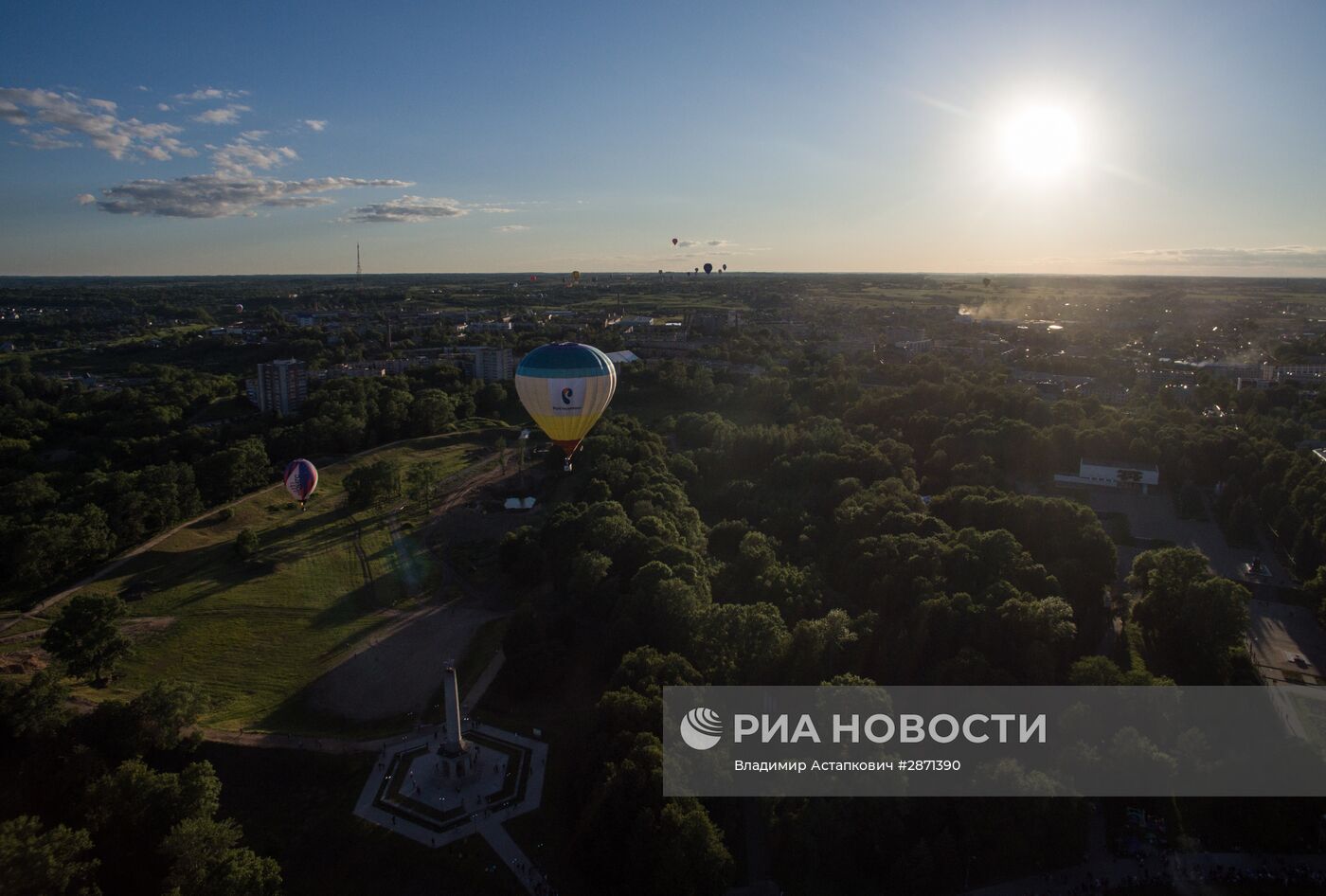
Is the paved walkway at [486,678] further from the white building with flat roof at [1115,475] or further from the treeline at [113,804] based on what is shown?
the white building with flat roof at [1115,475]

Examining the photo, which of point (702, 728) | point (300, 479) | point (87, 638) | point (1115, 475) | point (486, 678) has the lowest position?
point (486, 678)

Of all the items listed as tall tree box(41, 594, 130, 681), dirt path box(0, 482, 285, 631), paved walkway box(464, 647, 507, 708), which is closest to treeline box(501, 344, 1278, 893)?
paved walkway box(464, 647, 507, 708)

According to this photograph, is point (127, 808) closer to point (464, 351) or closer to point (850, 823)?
point (850, 823)

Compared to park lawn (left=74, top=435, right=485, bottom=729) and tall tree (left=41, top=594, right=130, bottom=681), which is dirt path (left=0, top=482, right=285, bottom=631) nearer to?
park lawn (left=74, top=435, right=485, bottom=729)

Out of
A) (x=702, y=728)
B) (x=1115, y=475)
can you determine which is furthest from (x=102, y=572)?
(x=1115, y=475)

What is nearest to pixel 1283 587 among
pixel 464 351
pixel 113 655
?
pixel 113 655

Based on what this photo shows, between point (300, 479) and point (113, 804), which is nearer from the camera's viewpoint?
point (113, 804)

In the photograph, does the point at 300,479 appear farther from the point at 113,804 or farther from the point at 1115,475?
the point at 1115,475

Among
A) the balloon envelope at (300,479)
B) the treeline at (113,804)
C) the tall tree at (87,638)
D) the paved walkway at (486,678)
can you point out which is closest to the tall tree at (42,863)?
the treeline at (113,804)
